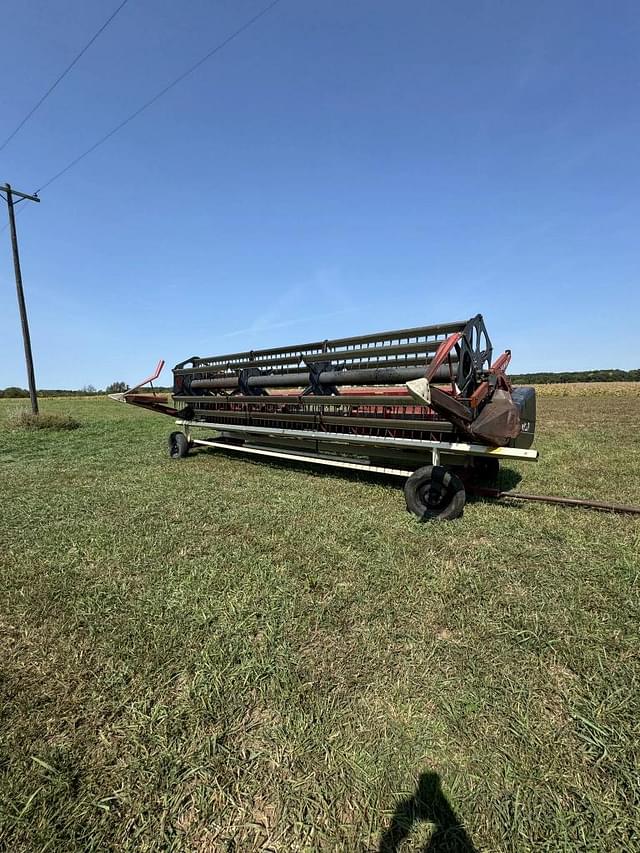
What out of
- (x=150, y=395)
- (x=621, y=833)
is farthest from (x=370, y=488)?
(x=150, y=395)

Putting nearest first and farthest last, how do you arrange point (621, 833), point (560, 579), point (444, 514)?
point (621, 833) < point (560, 579) < point (444, 514)

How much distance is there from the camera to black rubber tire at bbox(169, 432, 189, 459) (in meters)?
7.56

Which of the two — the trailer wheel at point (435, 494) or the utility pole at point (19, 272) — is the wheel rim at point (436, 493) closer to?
the trailer wheel at point (435, 494)

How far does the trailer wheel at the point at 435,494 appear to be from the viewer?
3.82 m

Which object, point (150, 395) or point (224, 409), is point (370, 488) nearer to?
point (224, 409)

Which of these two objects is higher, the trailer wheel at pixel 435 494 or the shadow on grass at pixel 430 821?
the trailer wheel at pixel 435 494

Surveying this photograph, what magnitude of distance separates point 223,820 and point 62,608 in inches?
67.7

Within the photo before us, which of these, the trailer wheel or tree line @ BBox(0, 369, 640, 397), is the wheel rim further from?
tree line @ BBox(0, 369, 640, 397)

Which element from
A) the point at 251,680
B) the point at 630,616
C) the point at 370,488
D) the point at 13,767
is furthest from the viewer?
the point at 370,488

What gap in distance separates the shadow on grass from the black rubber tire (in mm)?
6999

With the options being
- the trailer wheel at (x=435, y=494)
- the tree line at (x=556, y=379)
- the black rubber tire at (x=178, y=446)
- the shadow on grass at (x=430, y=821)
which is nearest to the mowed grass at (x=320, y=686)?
the shadow on grass at (x=430, y=821)

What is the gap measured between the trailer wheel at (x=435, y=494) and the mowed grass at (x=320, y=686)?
319mm

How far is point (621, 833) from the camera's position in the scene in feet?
3.97

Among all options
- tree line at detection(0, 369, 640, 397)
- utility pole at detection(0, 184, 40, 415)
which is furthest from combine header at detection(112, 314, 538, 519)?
tree line at detection(0, 369, 640, 397)
